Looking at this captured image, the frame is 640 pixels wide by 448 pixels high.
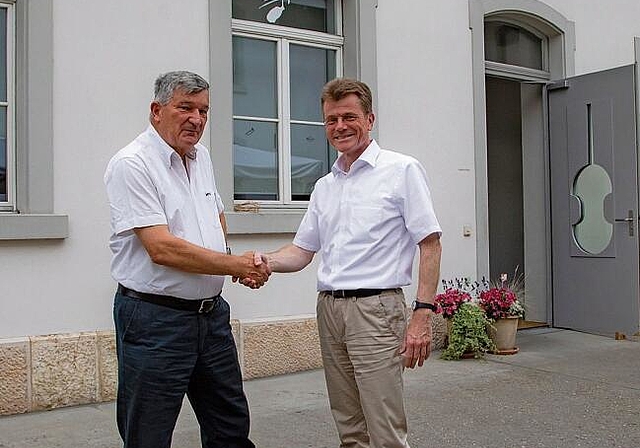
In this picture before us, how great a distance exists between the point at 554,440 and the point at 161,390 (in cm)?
261

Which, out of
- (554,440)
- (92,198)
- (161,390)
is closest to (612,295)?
(554,440)

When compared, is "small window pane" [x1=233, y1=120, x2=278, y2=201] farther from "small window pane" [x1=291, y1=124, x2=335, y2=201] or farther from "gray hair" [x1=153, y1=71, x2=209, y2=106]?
"gray hair" [x1=153, y1=71, x2=209, y2=106]

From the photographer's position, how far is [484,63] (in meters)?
8.05

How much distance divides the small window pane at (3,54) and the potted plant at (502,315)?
13.8 feet

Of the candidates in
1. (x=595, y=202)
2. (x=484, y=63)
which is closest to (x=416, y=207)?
(x=484, y=63)

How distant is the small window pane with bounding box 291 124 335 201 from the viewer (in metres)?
6.95

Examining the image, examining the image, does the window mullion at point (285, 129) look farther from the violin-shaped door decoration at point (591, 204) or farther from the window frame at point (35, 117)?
the violin-shaped door decoration at point (591, 204)

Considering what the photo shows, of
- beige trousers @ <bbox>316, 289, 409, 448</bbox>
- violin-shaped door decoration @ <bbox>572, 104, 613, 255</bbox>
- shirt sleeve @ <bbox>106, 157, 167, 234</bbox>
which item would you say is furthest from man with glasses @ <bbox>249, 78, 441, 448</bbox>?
violin-shaped door decoration @ <bbox>572, 104, 613, 255</bbox>

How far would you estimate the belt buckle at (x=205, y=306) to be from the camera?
3.23 m

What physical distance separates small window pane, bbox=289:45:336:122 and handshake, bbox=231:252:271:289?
3.63m

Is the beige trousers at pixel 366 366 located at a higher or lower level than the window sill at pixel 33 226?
lower

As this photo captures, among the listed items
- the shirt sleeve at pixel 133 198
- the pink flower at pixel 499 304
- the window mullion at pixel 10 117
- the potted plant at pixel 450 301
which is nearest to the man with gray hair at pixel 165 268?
the shirt sleeve at pixel 133 198

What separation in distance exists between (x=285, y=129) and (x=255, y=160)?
364 mm

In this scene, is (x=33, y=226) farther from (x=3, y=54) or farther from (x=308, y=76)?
(x=308, y=76)
